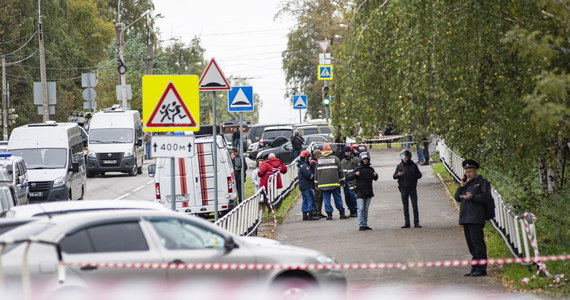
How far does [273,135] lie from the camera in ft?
153

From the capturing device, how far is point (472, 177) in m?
14.8

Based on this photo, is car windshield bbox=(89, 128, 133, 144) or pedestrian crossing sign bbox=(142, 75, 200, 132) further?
car windshield bbox=(89, 128, 133, 144)

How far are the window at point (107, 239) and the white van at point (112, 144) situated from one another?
1378 inches

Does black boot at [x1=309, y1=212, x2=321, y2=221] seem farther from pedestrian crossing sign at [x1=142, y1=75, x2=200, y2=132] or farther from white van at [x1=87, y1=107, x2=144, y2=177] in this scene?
white van at [x1=87, y1=107, x2=144, y2=177]

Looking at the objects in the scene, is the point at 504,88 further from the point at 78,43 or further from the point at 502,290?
the point at 78,43

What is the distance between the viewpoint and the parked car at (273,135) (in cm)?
4566

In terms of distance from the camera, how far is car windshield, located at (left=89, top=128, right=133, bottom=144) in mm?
44750

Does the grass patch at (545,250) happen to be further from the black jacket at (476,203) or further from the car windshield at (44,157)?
the car windshield at (44,157)

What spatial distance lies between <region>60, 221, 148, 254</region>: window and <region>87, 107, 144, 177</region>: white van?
115ft

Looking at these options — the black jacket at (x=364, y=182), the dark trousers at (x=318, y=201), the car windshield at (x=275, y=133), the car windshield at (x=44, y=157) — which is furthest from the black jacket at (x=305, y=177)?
the car windshield at (x=275, y=133)

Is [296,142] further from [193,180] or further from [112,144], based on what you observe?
[193,180]

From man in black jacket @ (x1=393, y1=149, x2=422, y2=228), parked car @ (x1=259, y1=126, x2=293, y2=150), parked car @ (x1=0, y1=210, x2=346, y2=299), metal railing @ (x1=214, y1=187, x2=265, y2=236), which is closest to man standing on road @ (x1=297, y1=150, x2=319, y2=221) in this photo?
man in black jacket @ (x1=393, y1=149, x2=422, y2=228)

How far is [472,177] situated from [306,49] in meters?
66.8

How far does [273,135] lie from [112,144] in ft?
24.0
